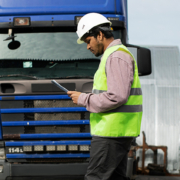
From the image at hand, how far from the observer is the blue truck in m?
4.37

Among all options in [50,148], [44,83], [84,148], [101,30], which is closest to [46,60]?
[44,83]

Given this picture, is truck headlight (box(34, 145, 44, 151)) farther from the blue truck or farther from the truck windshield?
the truck windshield

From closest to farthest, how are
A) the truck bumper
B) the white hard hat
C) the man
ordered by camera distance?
the man < the white hard hat < the truck bumper

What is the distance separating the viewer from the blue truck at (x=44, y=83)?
14.3ft

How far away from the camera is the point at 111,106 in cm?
244

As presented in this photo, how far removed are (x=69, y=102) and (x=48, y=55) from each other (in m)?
0.71

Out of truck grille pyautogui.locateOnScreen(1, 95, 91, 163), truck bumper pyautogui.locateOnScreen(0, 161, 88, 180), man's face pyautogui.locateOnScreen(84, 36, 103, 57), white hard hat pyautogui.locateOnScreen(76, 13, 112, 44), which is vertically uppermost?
white hard hat pyautogui.locateOnScreen(76, 13, 112, 44)

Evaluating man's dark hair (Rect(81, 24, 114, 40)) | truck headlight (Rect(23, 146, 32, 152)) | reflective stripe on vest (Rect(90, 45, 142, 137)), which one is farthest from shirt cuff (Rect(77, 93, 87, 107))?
truck headlight (Rect(23, 146, 32, 152))

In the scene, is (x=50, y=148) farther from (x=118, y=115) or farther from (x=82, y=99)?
(x=118, y=115)

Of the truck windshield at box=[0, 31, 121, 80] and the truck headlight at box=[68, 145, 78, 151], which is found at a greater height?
the truck windshield at box=[0, 31, 121, 80]

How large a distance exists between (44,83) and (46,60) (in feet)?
1.07

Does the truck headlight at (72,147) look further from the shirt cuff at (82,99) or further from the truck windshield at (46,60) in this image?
the shirt cuff at (82,99)

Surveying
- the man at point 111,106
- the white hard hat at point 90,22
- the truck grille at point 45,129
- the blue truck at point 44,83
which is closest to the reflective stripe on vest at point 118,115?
the man at point 111,106

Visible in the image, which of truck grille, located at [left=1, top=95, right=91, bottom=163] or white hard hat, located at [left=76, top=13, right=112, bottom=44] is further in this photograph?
truck grille, located at [left=1, top=95, right=91, bottom=163]
